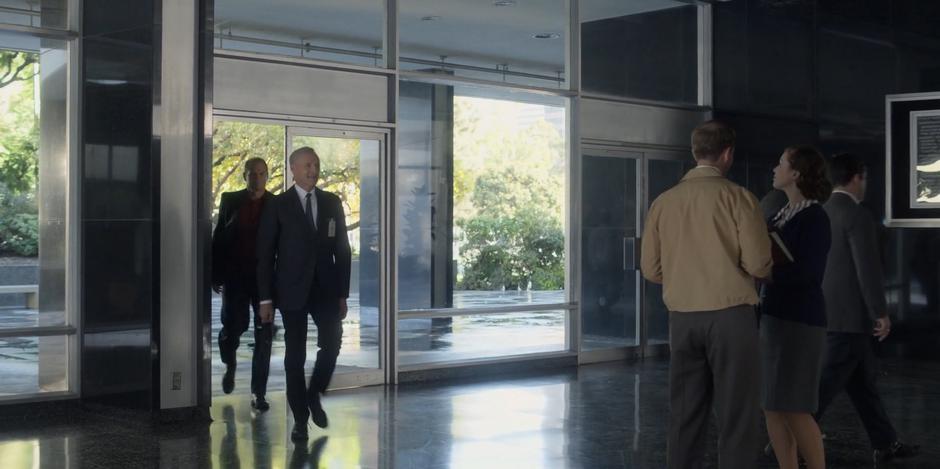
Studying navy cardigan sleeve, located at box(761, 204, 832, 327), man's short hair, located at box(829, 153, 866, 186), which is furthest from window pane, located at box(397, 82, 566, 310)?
navy cardigan sleeve, located at box(761, 204, 832, 327)

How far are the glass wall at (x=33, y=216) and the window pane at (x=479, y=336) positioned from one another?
2834mm

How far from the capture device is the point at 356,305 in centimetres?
920

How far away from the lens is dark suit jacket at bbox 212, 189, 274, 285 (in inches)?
310

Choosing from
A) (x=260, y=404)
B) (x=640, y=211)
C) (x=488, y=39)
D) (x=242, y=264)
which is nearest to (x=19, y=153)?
(x=242, y=264)

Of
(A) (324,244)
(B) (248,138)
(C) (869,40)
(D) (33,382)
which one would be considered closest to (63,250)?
(D) (33,382)

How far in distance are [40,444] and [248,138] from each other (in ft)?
9.39

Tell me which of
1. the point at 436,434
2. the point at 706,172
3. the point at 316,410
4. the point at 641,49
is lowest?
the point at 436,434

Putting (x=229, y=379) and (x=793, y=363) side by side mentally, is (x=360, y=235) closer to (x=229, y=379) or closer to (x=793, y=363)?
(x=229, y=379)

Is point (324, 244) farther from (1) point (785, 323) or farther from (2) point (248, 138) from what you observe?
(1) point (785, 323)

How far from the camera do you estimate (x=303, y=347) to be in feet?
21.5

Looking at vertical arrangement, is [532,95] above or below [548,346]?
above

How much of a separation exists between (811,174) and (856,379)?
62.0 inches

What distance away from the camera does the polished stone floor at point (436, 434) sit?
5996 millimetres

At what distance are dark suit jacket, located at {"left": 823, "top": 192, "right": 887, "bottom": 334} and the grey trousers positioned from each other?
5.18ft
